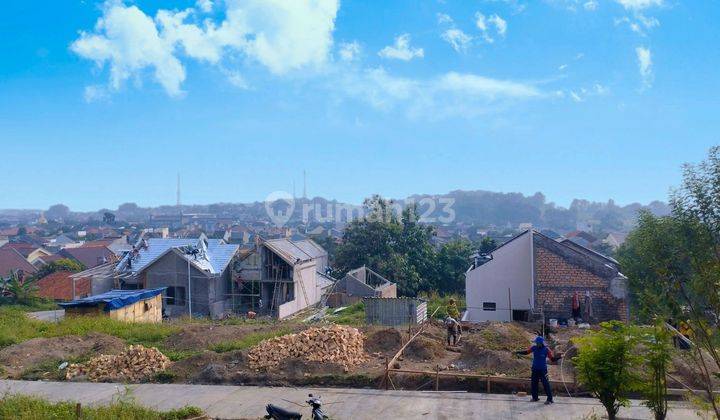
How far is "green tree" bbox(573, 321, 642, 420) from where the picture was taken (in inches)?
373

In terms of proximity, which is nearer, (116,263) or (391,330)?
(391,330)

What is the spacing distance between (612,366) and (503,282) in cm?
1293

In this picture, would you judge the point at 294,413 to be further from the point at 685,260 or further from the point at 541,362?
the point at 685,260

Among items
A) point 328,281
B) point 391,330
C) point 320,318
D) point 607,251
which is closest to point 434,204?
point 607,251

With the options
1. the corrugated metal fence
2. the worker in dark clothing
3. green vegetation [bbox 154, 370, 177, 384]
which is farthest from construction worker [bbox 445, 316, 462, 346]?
green vegetation [bbox 154, 370, 177, 384]

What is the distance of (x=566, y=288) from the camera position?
67.7 feet

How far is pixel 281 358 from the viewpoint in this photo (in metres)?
15.1

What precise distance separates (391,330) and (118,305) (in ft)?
40.1

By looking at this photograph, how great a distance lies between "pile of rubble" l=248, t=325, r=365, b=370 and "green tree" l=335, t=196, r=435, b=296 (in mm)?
23911

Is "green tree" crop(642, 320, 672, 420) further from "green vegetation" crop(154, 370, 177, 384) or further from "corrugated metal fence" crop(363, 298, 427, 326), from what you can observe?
"corrugated metal fence" crop(363, 298, 427, 326)

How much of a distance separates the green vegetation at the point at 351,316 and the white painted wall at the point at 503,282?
453 cm

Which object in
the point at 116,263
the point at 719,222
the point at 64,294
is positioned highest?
the point at 719,222

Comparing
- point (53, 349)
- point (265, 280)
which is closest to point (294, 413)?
point (53, 349)

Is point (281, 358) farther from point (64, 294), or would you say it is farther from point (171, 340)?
point (64, 294)
